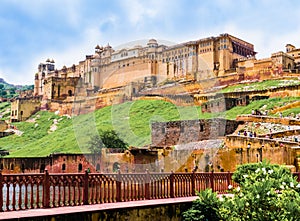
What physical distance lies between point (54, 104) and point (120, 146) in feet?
139

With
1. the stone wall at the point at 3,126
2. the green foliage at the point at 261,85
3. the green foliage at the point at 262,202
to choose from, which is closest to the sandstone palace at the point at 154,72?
the green foliage at the point at 261,85

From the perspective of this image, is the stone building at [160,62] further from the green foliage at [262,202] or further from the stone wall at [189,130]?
the green foliage at [262,202]

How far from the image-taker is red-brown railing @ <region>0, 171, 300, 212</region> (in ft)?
31.6

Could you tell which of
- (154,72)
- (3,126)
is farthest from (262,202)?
(154,72)

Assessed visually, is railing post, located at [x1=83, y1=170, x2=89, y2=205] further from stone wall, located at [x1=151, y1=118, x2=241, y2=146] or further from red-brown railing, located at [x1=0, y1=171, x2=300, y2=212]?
stone wall, located at [x1=151, y1=118, x2=241, y2=146]

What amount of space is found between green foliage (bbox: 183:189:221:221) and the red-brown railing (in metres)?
1.28

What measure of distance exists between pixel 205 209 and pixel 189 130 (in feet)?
74.4

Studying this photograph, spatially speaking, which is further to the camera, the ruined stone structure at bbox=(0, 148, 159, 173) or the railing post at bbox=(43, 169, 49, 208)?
the ruined stone structure at bbox=(0, 148, 159, 173)

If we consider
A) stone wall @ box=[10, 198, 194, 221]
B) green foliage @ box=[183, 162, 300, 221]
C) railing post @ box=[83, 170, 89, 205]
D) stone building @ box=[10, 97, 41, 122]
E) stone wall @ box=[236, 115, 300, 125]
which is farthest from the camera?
stone building @ box=[10, 97, 41, 122]

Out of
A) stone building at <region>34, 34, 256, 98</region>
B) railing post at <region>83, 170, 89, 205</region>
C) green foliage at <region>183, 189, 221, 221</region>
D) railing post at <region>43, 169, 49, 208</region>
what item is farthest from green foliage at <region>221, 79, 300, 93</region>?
railing post at <region>43, 169, 49, 208</region>

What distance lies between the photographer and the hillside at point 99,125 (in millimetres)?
45781

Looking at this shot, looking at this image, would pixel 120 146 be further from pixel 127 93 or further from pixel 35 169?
pixel 127 93

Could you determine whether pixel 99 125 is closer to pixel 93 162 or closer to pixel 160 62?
pixel 93 162

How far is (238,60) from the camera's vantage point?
72.1 meters
